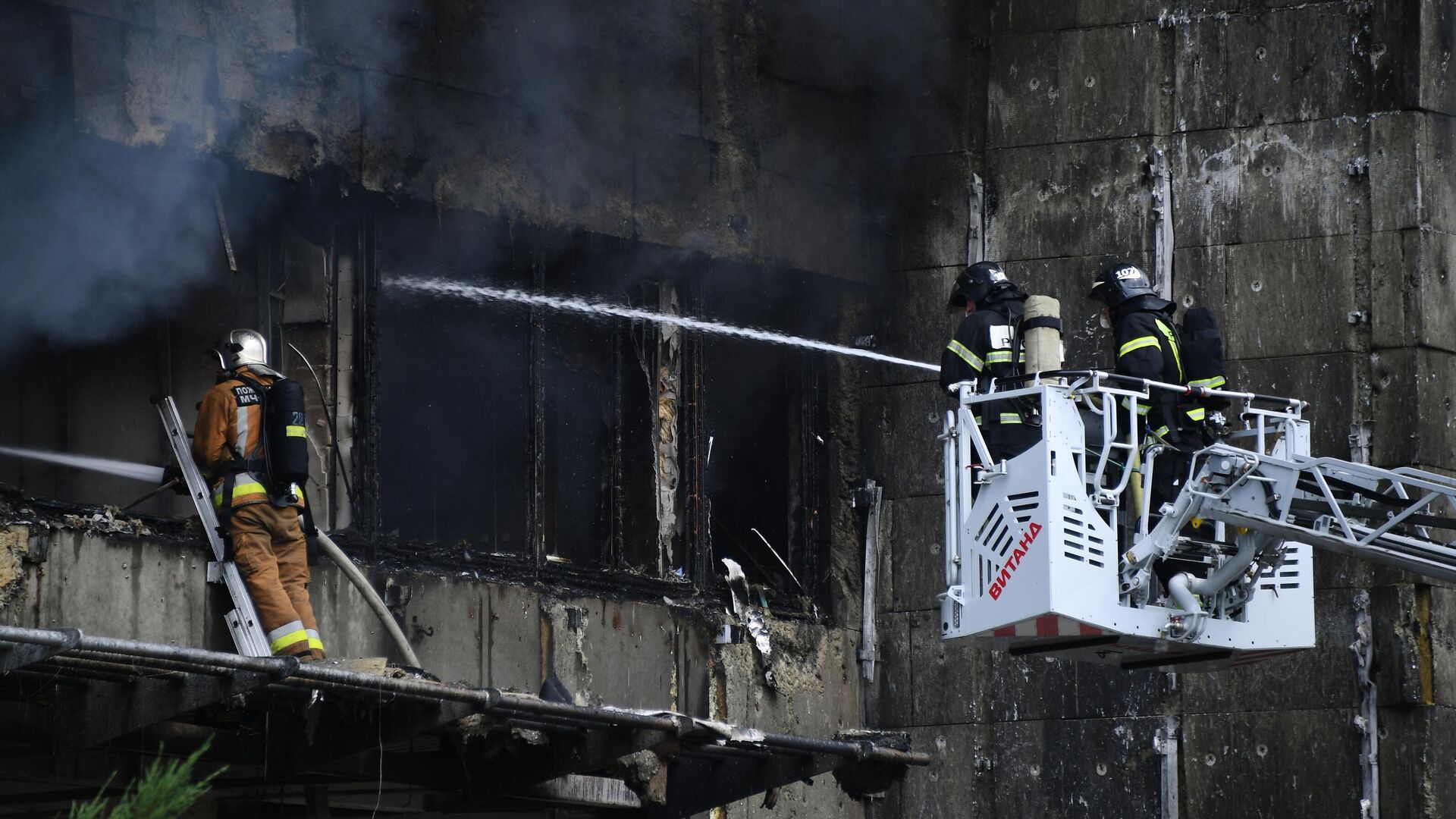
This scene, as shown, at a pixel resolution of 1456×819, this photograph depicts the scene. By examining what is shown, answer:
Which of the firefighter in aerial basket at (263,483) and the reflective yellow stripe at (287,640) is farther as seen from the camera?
the firefighter in aerial basket at (263,483)

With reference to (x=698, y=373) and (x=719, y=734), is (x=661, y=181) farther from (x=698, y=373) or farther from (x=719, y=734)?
(x=719, y=734)

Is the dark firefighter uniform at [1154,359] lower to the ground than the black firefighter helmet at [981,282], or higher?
lower

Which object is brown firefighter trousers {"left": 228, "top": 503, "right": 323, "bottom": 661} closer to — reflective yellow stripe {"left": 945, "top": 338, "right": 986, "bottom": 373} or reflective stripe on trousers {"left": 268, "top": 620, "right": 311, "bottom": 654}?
reflective stripe on trousers {"left": 268, "top": 620, "right": 311, "bottom": 654}

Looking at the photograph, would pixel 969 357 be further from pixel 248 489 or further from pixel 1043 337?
pixel 248 489

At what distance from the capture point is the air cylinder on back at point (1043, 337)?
9.63 meters

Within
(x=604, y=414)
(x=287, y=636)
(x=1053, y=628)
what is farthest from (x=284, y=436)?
(x=1053, y=628)

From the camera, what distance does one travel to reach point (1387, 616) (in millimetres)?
11281

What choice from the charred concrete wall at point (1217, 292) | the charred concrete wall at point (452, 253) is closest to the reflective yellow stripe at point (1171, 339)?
the charred concrete wall at point (1217, 292)

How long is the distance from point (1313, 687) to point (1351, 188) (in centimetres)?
288

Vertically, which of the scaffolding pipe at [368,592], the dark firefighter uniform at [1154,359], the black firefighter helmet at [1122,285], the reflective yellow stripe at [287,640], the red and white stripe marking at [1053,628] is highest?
the black firefighter helmet at [1122,285]

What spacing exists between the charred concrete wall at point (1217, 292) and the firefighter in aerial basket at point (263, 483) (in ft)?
14.7

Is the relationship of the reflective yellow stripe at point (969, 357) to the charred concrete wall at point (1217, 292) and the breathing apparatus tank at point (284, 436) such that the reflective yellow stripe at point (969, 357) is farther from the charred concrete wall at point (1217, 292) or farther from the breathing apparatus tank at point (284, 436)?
the breathing apparatus tank at point (284, 436)

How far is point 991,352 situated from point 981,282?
0.46 m

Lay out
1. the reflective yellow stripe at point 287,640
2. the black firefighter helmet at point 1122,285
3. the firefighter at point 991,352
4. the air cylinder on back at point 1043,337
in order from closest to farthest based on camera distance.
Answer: the reflective yellow stripe at point 287,640 < the firefighter at point 991,352 < the air cylinder on back at point 1043,337 < the black firefighter helmet at point 1122,285
